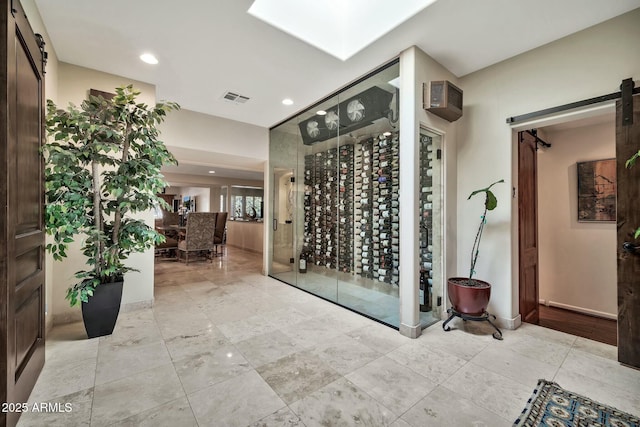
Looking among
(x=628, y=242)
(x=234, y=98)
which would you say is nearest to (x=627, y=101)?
(x=628, y=242)

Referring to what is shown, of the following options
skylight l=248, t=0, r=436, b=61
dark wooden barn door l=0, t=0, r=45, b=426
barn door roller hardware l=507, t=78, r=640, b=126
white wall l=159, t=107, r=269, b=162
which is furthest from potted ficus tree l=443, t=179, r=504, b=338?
white wall l=159, t=107, r=269, b=162

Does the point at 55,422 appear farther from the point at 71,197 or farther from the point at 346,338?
the point at 346,338

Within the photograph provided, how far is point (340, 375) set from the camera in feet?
6.09

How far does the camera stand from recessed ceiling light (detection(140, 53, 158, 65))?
270cm

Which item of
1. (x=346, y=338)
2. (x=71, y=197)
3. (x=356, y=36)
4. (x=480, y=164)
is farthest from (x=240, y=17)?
(x=346, y=338)

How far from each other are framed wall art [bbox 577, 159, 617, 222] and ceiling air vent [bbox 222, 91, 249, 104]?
15.8 feet

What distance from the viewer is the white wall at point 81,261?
2766 millimetres

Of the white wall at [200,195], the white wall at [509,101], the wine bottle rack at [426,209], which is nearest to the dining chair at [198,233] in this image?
the wine bottle rack at [426,209]

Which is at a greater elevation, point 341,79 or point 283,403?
point 341,79

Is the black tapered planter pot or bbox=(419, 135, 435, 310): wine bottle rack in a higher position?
bbox=(419, 135, 435, 310): wine bottle rack

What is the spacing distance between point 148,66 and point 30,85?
1437mm

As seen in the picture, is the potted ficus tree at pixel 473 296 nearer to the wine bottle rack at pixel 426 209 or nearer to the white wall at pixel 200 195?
the wine bottle rack at pixel 426 209

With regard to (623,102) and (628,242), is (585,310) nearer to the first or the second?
(628,242)

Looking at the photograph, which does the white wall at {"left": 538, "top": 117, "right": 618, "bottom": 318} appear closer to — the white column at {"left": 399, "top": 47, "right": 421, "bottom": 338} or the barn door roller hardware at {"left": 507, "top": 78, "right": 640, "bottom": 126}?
the barn door roller hardware at {"left": 507, "top": 78, "right": 640, "bottom": 126}
